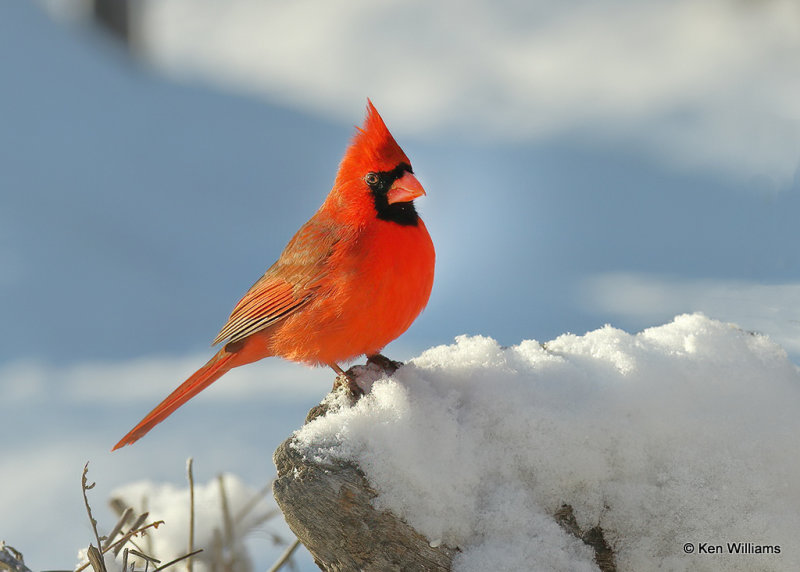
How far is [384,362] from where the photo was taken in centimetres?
181

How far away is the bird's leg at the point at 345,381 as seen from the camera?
65.7 inches

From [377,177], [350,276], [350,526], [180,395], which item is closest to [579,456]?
[350,526]

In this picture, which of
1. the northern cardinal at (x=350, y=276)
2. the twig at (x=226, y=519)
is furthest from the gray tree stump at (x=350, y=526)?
the twig at (x=226, y=519)

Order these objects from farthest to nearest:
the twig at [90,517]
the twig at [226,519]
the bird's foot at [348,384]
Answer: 1. the twig at [226,519]
2. the bird's foot at [348,384]
3. the twig at [90,517]

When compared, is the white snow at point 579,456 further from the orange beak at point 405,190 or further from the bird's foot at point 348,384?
the orange beak at point 405,190

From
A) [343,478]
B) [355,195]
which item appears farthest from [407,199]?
[343,478]

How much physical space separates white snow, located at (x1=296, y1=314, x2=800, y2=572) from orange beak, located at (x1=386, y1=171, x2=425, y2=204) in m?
0.40

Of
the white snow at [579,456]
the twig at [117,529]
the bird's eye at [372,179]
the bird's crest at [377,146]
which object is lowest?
the white snow at [579,456]

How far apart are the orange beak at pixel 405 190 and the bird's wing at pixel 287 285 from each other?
173 millimetres

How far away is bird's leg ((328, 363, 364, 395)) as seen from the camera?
65.7 inches

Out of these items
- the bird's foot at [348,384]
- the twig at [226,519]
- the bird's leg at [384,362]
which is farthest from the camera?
the twig at [226,519]

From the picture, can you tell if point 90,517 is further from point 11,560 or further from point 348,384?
point 348,384

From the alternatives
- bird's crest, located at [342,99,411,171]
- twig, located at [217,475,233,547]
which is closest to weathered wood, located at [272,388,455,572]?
twig, located at [217,475,233,547]

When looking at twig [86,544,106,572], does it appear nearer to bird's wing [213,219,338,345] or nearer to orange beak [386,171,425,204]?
bird's wing [213,219,338,345]
